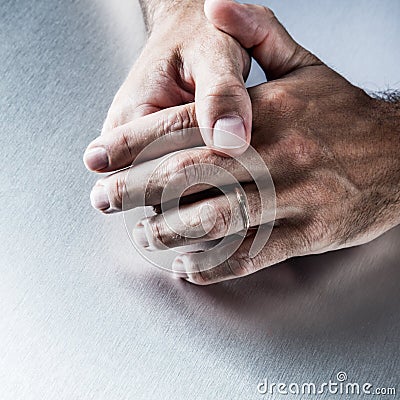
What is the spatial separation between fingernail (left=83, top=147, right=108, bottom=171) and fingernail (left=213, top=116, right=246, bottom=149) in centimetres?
10

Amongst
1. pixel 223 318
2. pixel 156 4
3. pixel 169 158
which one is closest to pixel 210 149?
pixel 169 158

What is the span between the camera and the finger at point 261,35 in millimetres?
730

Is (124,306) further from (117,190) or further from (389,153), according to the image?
(389,153)

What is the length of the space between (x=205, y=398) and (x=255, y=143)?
0.23 m

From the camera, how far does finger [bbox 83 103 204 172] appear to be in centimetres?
65

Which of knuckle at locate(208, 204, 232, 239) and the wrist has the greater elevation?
knuckle at locate(208, 204, 232, 239)

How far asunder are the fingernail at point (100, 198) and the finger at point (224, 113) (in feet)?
0.34

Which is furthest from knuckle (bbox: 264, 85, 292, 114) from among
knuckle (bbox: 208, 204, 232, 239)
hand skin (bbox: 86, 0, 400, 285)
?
knuckle (bbox: 208, 204, 232, 239)

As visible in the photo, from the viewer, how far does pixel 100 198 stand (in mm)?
660

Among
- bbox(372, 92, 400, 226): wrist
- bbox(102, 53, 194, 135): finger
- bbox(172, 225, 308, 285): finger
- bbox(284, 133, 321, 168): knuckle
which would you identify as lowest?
bbox(372, 92, 400, 226): wrist

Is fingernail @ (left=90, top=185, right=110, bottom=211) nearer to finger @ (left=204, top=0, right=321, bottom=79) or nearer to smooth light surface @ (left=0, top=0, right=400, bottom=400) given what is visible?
smooth light surface @ (left=0, top=0, right=400, bottom=400)

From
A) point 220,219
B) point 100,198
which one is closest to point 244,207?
point 220,219

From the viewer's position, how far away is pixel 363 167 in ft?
2.27

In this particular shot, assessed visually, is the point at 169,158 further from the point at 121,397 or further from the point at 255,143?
the point at 121,397
